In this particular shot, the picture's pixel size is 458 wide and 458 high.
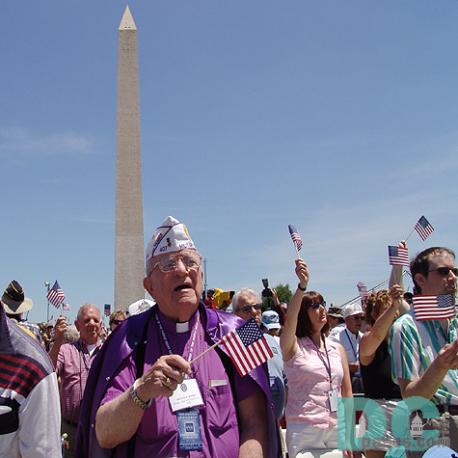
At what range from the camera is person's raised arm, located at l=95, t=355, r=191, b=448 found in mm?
2430

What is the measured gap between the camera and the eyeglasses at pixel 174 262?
2.95 metres

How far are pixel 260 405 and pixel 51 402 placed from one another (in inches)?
38.7

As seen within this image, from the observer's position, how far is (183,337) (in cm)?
292

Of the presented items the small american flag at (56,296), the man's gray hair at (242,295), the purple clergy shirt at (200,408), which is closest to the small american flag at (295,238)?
the man's gray hair at (242,295)

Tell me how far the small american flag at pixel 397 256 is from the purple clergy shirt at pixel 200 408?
3.53m

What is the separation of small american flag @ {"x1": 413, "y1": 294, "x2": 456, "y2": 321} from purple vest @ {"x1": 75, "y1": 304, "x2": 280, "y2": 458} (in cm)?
105

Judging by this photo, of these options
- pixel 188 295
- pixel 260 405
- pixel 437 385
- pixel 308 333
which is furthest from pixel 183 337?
pixel 308 333

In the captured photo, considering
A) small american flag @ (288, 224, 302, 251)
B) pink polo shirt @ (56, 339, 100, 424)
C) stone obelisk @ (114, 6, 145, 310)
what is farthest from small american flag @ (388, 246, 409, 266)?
stone obelisk @ (114, 6, 145, 310)

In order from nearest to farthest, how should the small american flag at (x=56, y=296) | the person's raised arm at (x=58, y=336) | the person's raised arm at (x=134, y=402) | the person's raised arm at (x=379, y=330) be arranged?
the person's raised arm at (x=134, y=402) < the person's raised arm at (x=379, y=330) < the person's raised arm at (x=58, y=336) < the small american flag at (x=56, y=296)

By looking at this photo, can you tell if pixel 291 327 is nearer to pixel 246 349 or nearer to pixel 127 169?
pixel 246 349

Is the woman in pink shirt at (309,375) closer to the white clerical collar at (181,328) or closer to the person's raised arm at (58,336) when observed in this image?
the white clerical collar at (181,328)

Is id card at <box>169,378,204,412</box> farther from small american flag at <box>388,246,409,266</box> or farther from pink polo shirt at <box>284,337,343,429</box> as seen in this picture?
small american flag at <box>388,246,409,266</box>

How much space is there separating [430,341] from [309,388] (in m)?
1.56

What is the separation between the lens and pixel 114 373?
2.77 m
